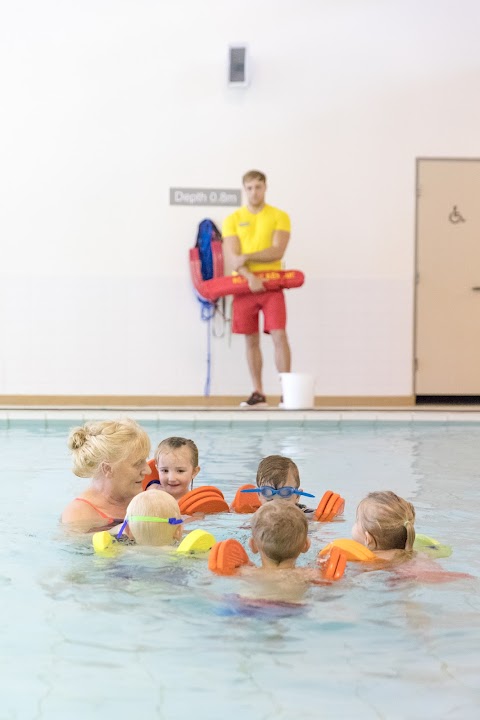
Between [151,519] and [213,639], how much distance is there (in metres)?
0.74

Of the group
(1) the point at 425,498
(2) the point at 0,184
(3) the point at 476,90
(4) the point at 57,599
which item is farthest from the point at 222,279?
(4) the point at 57,599

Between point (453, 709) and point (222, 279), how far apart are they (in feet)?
24.7

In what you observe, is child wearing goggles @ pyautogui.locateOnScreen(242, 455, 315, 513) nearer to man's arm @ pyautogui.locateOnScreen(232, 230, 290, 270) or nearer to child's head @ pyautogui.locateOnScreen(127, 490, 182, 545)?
child's head @ pyautogui.locateOnScreen(127, 490, 182, 545)

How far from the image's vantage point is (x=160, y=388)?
398 inches

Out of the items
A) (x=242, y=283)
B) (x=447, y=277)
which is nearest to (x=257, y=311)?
(x=242, y=283)

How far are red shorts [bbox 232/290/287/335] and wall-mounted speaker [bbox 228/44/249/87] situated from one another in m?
2.19

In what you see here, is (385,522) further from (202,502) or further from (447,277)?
(447,277)

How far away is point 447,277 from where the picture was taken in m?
10.3

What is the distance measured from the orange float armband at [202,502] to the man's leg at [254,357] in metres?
5.42

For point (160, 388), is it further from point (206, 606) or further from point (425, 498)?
point (206, 606)

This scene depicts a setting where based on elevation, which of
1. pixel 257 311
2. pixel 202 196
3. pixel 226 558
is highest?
pixel 202 196

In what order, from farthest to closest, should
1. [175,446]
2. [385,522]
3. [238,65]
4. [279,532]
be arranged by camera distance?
[238,65]
[175,446]
[385,522]
[279,532]

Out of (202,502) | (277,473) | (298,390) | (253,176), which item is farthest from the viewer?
(253,176)

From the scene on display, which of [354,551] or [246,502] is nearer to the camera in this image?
[354,551]
